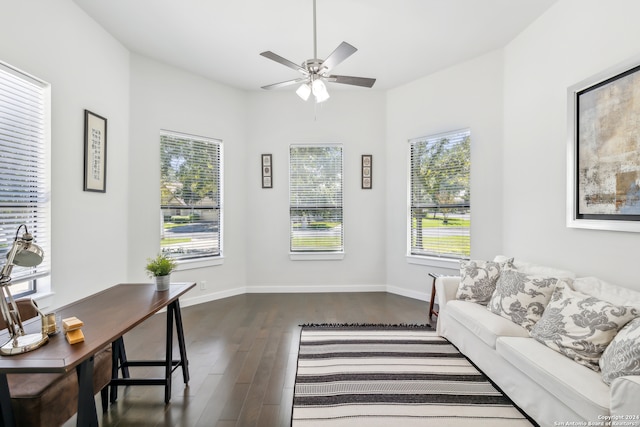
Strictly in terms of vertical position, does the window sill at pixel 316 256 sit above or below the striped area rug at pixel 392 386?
above

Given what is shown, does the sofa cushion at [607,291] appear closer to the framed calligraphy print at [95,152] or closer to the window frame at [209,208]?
the window frame at [209,208]

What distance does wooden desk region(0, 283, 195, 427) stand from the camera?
1.20 meters

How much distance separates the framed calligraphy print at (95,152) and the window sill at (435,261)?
3.99 m

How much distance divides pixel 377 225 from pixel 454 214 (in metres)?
1.17

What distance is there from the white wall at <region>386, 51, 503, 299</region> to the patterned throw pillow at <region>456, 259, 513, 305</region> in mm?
1039

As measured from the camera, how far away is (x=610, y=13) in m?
2.35

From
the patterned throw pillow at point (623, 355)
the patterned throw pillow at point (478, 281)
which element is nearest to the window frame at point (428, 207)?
the patterned throw pillow at point (478, 281)

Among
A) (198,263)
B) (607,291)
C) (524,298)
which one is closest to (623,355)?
(607,291)

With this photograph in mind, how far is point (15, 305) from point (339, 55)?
2.41 meters

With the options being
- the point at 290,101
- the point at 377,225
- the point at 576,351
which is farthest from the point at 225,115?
the point at 576,351

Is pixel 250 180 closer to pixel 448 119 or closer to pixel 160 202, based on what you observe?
pixel 160 202

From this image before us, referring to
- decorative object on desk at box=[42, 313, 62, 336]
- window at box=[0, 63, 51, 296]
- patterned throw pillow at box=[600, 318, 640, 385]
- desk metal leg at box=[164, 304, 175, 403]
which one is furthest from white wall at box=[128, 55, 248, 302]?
patterned throw pillow at box=[600, 318, 640, 385]

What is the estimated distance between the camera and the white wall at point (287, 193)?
4898mm

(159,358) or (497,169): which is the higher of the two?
(497,169)
